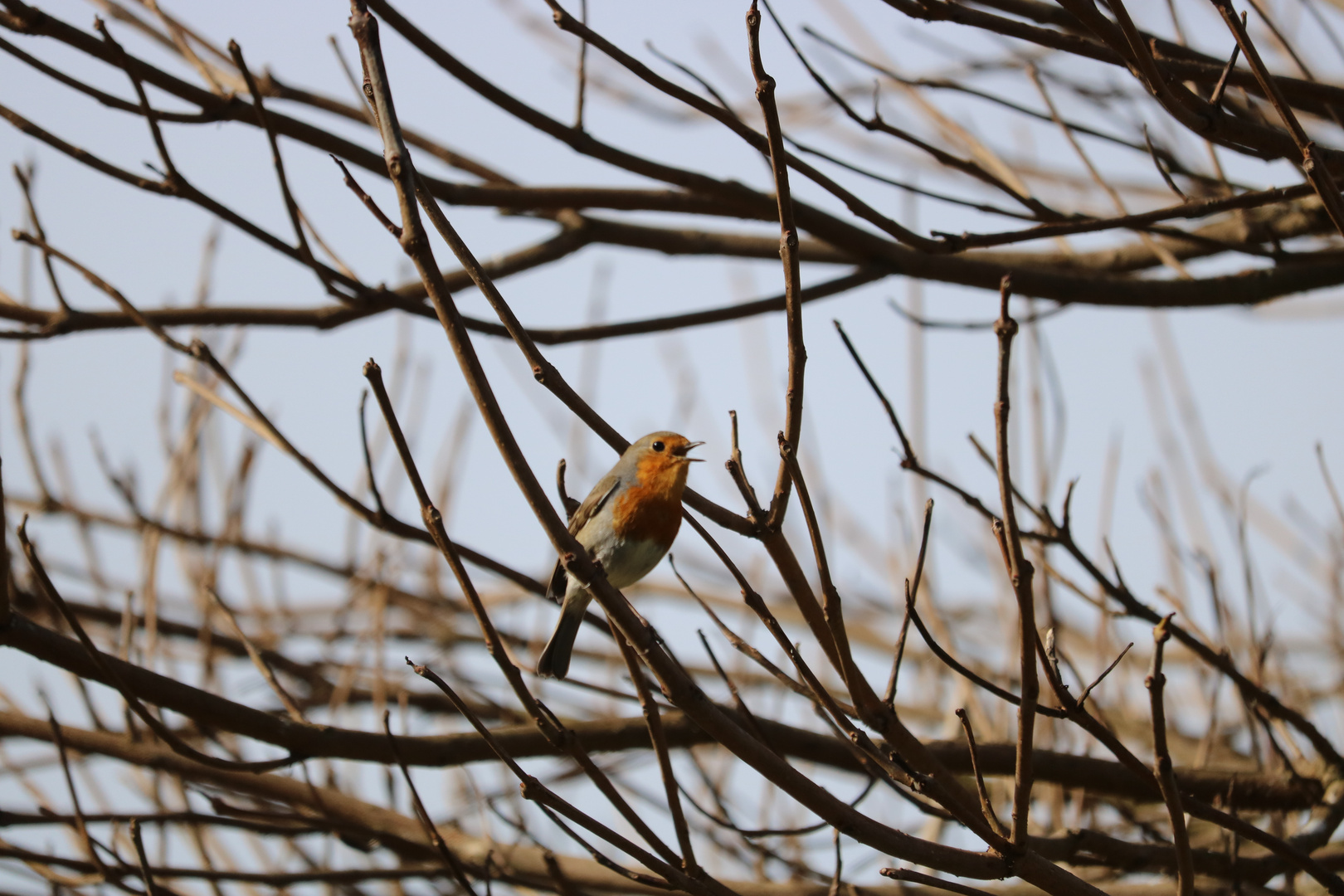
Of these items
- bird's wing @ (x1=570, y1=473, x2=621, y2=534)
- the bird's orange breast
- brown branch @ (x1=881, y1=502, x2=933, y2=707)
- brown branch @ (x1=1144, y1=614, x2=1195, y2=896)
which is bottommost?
brown branch @ (x1=1144, y1=614, x2=1195, y2=896)

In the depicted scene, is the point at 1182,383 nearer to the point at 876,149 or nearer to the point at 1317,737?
the point at 876,149

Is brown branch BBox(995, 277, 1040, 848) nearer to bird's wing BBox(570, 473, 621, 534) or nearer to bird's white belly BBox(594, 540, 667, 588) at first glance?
bird's white belly BBox(594, 540, 667, 588)

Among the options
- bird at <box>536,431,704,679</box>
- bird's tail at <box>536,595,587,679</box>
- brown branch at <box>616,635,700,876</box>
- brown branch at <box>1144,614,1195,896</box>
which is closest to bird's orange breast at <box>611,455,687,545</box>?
bird at <box>536,431,704,679</box>

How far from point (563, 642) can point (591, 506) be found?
1.56 ft

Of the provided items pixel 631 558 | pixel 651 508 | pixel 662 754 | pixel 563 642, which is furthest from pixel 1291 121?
pixel 563 642

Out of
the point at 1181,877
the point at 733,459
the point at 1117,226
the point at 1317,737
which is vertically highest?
the point at 1117,226

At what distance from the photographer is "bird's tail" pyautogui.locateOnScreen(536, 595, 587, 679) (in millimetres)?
3754

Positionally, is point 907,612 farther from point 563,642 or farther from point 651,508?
point 563,642

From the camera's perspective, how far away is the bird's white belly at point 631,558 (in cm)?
356

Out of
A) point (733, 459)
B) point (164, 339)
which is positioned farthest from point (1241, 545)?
point (164, 339)

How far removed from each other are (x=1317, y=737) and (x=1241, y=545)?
930 millimetres

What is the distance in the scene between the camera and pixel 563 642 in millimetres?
3891

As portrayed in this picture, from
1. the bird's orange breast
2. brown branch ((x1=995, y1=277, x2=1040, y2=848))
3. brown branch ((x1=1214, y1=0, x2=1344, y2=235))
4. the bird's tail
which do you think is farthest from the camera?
the bird's tail

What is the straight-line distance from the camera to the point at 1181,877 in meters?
2.01
